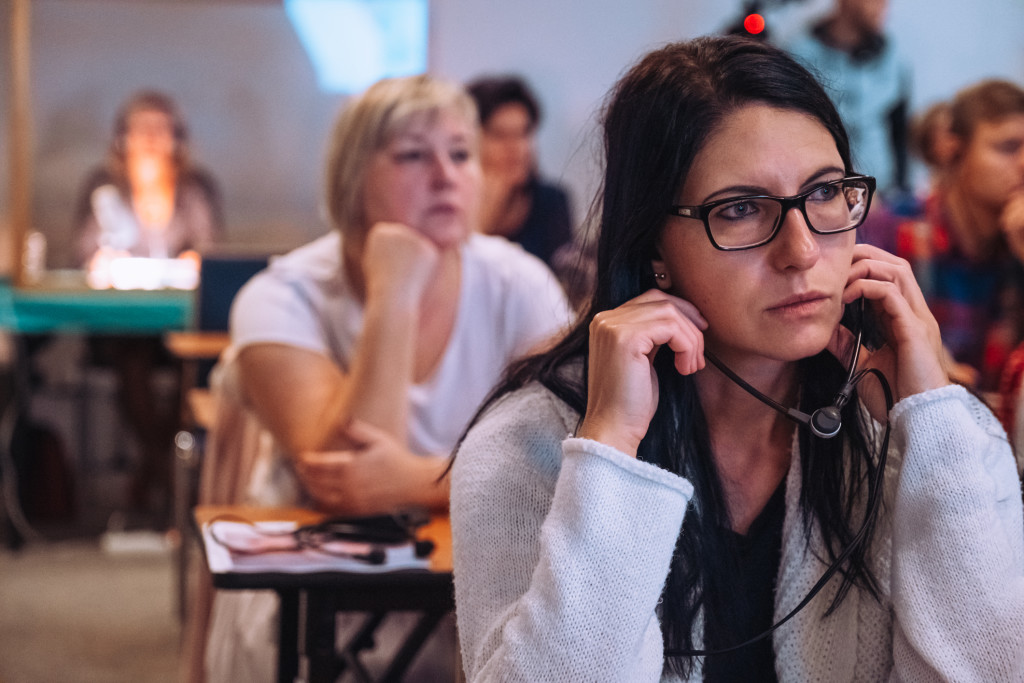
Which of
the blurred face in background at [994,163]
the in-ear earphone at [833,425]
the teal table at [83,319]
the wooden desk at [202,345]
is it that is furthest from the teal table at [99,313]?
the in-ear earphone at [833,425]

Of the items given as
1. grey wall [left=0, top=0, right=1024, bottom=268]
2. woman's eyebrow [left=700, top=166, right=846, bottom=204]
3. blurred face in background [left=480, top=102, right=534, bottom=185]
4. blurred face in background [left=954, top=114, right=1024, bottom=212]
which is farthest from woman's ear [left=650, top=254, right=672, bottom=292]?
Answer: grey wall [left=0, top=0, right=1024, bottom=268]

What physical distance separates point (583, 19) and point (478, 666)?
16.5 ft

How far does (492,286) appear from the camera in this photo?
2.43 meters

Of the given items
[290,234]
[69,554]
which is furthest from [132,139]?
[69,554]

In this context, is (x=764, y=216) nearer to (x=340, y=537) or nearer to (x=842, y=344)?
(x=842, y=344)

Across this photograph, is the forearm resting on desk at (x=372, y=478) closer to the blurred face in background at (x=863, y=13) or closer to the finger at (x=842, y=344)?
the finger at (x=842, y=344)

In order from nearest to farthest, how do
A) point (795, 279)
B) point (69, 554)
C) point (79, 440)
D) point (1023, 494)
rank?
point (795, 279)
point (1023, 494)
point (69, 554)
point (79, 440)

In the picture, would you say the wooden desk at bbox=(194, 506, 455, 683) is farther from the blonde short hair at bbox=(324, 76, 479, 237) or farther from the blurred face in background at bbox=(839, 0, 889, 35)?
the blurred face in background at bbox=(839, 0, 889, 35)

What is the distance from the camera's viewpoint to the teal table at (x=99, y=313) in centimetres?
555

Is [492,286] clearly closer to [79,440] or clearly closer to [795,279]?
[795,279]

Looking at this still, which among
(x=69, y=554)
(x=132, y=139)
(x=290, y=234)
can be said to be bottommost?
(x=69, y=554)

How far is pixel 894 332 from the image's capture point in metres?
1.32

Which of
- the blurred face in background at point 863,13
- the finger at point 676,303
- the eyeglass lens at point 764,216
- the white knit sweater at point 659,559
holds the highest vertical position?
the blurred face in background at point 863,13

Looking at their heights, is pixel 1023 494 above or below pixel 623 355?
below
